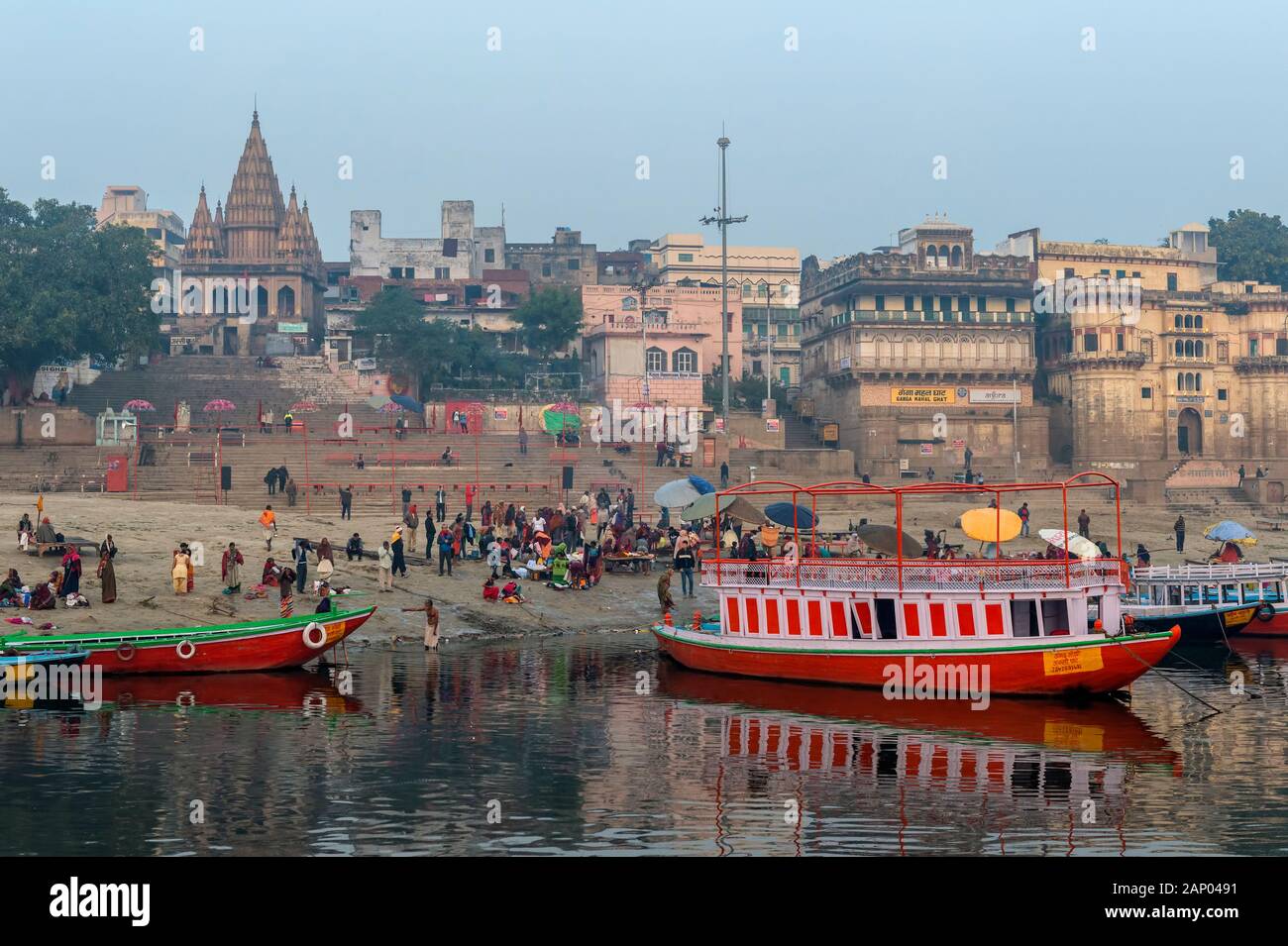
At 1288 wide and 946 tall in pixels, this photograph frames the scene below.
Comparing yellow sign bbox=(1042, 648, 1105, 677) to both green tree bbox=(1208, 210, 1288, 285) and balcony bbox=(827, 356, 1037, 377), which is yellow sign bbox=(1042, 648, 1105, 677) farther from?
green tree bbox=(1208, 210, 1288, 285)

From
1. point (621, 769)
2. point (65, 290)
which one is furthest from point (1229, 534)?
point (65, 290)

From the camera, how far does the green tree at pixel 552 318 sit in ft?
278

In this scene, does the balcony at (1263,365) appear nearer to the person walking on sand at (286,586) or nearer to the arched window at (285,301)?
the arched window at (285,301)

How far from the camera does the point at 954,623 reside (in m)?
28.3

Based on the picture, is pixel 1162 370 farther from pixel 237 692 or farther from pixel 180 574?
pixel 237 692

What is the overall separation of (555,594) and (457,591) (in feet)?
8.35

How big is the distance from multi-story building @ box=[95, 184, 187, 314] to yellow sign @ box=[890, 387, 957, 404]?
48732mm

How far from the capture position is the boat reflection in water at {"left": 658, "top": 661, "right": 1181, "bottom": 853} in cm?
1908

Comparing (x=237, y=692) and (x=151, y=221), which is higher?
(x=151, y=221)

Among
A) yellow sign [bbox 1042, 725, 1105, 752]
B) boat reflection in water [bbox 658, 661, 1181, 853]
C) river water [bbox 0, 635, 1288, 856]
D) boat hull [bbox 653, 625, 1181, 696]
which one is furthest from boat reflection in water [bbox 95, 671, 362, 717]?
yellow sign [bbox 1042, 725, 1105, 752]

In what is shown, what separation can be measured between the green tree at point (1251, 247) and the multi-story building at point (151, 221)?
6599 centimetres

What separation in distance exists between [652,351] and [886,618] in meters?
52.5

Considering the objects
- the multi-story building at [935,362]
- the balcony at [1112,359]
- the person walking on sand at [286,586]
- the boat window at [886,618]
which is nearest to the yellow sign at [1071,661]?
the boat window at [886,618]
